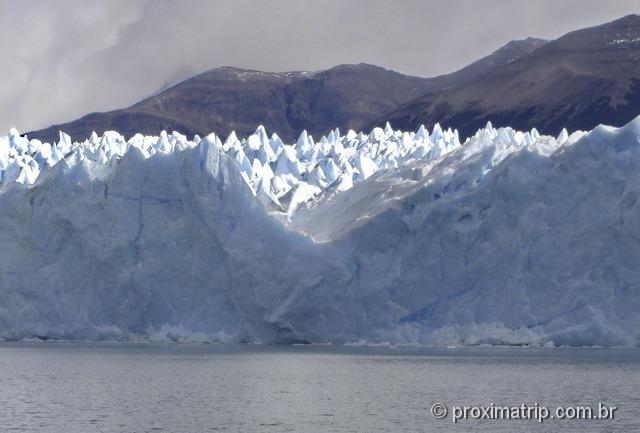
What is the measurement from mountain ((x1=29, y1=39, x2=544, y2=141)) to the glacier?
239 ft

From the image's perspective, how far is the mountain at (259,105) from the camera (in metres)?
120

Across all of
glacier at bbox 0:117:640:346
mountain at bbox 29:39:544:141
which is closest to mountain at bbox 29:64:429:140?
mountain at bbox 29:39:544:141

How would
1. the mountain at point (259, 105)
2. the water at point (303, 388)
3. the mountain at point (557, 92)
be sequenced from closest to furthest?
1. the water at point (303, 388)
2. the mountain at point (557, 92)
3. the mountain at point (259, 105)

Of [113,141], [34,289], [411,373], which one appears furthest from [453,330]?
[113,141]

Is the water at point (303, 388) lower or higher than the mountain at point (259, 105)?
lower

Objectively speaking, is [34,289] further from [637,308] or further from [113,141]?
[637,308]

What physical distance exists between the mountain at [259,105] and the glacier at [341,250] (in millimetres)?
72949

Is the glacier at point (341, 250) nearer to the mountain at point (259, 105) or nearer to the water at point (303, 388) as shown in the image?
the water at point (303, 388)

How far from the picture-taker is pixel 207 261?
42.2 m

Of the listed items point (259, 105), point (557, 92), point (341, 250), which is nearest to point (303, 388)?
point (341, 250)

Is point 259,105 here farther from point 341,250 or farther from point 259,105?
point 341,250

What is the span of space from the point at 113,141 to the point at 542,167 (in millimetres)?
26098

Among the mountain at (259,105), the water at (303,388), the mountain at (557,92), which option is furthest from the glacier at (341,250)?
the mountain at (259,105)

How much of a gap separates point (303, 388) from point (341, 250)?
931cm
